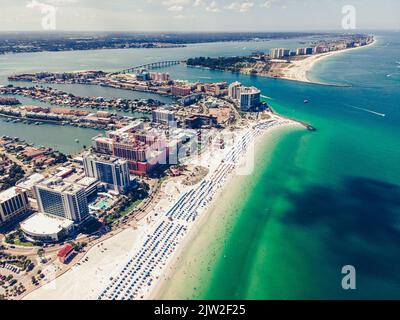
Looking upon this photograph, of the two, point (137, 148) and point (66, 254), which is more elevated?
point (137, 148)

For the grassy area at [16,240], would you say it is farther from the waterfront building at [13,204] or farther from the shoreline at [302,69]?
the shoreline at [302,69]

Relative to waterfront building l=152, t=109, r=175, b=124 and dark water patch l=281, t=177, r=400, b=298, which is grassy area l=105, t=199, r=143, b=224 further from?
waterfront building l=152, t=109, r=175, b=124

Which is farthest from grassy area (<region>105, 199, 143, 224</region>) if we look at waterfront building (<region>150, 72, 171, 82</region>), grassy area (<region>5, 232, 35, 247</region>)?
waterfront building (<region>150, 72, 171, 82</region>)

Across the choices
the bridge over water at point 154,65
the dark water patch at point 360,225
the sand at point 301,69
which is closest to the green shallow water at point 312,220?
the dark water patch at point 360,225

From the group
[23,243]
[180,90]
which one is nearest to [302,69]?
[180,90]

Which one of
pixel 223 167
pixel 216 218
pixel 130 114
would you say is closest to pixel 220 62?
pixel 130 114

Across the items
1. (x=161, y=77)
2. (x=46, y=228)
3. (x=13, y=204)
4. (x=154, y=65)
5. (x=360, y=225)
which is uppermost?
(x=154, y=65)

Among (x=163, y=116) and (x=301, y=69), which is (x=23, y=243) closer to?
(x=163, y=116)
